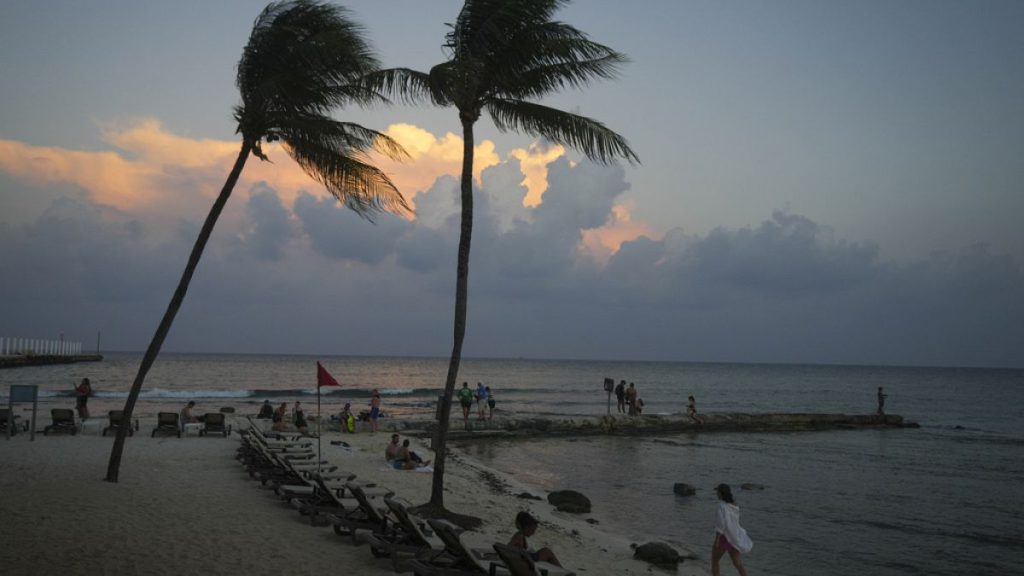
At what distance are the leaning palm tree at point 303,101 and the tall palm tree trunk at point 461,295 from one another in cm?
228

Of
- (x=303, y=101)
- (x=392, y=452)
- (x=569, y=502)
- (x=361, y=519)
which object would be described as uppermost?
(x=303, y=101)

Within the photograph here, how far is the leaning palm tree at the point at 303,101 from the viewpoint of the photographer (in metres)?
12.6

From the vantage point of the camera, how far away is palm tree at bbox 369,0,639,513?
454 inches

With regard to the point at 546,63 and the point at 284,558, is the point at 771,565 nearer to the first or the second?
the point at 284,558

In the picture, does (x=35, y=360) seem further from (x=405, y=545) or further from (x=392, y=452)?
(x=405, y=545)

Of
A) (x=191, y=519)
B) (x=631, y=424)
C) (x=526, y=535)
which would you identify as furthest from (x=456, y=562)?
(x=631, y=424)

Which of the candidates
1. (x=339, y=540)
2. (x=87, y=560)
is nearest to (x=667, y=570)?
(x=339, y=540)

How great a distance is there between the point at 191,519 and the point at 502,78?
8.80m

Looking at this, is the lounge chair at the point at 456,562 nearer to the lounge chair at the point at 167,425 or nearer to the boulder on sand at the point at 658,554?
the boulder on sand at the point at 658,554

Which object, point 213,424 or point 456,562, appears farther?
point 213,424

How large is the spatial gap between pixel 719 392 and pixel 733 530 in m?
81.1

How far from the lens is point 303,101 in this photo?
13203mm

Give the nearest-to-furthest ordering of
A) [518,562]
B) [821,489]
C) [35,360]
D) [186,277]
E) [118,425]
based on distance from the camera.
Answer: [518,562] < [186,277] < [118,425] < [821,489] < [35,360]

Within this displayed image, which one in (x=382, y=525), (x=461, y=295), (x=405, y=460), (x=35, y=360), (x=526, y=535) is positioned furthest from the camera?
(x=35, y=360)
